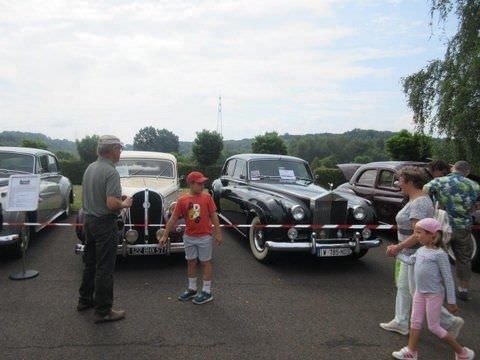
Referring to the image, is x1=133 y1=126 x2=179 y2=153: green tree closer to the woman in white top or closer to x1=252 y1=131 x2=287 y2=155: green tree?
x1=252 y1=131 x2=287 y2=155: green tree

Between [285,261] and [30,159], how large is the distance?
18.3 ft

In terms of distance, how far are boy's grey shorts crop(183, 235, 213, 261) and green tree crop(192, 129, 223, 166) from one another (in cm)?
2110

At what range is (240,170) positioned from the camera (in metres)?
9.05

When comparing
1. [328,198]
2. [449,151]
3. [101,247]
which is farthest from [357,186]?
[101,247]

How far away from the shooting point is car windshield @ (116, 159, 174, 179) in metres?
8.60

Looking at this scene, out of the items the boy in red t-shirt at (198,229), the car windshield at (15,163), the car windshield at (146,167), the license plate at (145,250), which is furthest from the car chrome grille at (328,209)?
the car windshield at (15,163)

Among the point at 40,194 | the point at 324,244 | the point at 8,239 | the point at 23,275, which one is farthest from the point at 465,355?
the point at 40,194

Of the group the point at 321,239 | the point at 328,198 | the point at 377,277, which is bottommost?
the point at 377,277

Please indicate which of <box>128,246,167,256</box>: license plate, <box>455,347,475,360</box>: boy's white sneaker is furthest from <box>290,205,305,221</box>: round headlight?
<box>455,347,475,360</box>: boy's white sneaker

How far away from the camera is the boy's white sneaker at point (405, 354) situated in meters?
3.74

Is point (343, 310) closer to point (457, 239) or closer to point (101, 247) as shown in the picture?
point (457, 239)

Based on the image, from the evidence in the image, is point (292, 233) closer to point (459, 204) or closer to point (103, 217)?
point (459, 204)

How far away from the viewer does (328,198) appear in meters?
6.64

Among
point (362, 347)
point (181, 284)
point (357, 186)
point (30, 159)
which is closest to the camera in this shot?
point (362, 347)
